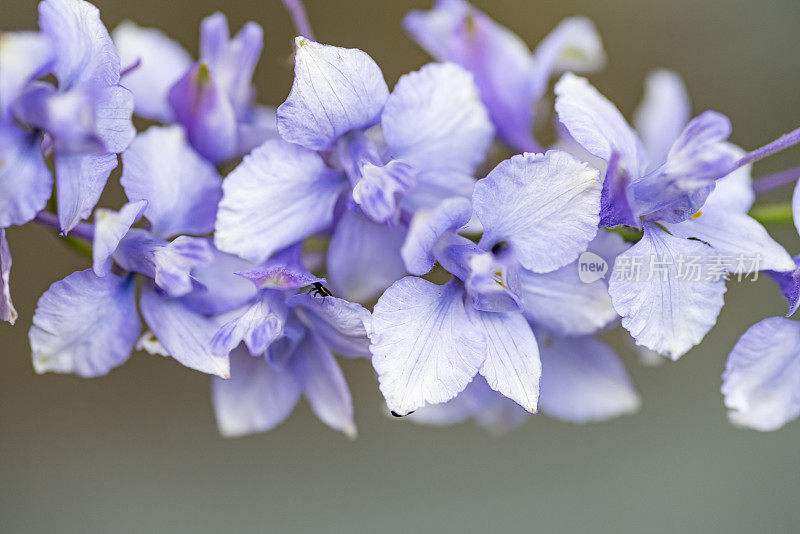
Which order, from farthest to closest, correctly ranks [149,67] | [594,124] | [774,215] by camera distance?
[149,67] < [774,215] < [594,124]

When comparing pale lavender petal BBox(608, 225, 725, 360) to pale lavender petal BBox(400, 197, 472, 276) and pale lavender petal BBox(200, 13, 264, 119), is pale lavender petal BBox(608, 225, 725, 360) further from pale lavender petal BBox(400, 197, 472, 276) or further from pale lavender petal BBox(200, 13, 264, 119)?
pale lavender petal BBox(200, 13, 264, 119)

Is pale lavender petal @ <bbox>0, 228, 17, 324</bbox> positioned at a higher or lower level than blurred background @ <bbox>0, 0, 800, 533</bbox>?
higher

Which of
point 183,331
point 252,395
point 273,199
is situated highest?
point 273,199

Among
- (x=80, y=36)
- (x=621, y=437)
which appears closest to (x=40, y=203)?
(x=80, y=36)

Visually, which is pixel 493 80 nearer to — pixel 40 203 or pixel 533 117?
pixel 533 117

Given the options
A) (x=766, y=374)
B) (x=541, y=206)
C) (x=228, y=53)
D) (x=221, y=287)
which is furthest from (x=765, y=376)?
(x=228, y=53)

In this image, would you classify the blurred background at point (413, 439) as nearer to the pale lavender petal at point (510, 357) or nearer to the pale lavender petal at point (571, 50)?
the pale lavender petal at point (571, 50)

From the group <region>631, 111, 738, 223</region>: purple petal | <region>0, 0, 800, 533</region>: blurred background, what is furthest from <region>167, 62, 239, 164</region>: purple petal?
<region>0, 0, 800, 533</region>: blurred background

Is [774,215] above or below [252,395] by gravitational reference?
above

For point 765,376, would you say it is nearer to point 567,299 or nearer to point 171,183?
point 567,299
